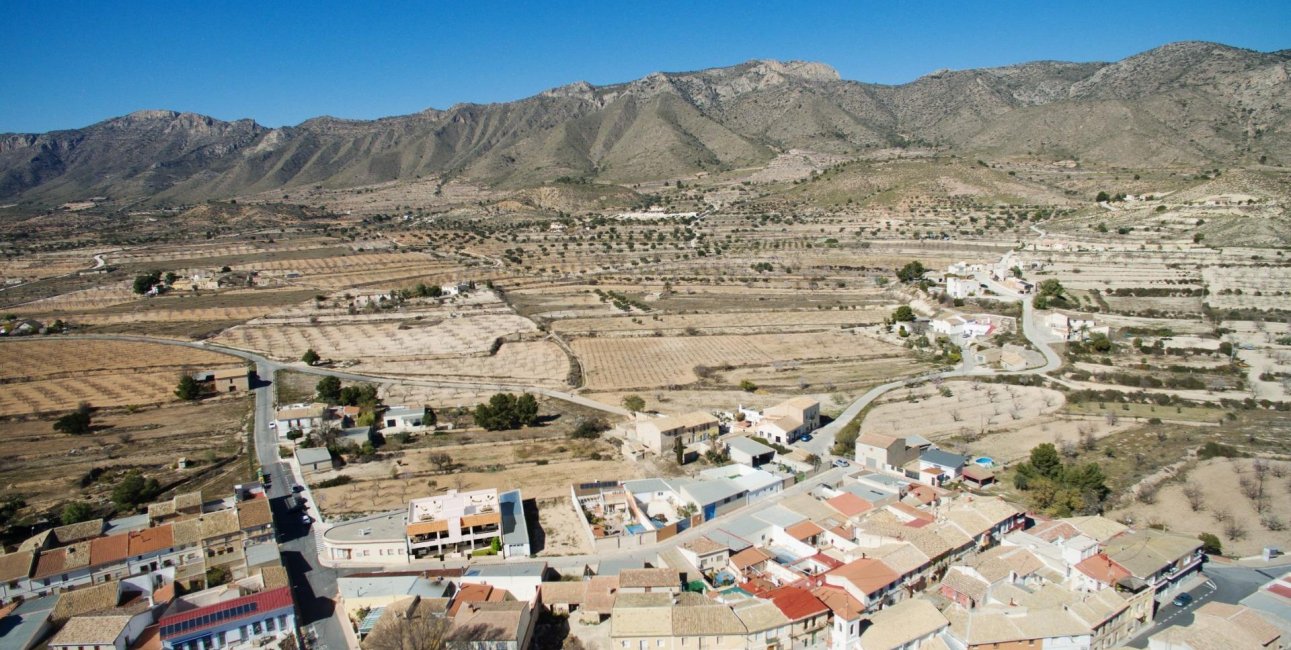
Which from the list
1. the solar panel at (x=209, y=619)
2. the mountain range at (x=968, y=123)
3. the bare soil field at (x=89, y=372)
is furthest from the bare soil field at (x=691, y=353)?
the mountain range at (x=968, y=123)

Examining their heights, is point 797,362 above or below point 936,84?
below

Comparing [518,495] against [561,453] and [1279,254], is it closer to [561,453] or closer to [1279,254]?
[561,453]

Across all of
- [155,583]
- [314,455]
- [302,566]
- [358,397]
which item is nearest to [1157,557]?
[302,566]

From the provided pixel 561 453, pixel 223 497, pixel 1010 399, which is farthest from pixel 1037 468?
pixel 223 497

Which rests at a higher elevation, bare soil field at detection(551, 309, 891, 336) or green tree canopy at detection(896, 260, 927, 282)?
green tree canopy at detection(896, 260, 927, 282)

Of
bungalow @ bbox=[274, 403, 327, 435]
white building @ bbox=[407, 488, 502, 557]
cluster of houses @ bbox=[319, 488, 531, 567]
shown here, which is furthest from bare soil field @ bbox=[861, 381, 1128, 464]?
bungalow @ bbox=[274, 403, 327, 435]

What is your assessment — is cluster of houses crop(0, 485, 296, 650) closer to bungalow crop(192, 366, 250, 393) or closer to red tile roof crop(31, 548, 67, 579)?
red tile roof crop(31, 548, 67, 579)

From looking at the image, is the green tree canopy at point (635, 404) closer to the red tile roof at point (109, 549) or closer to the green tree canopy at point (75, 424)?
the red tile roof at point (109, 549)
